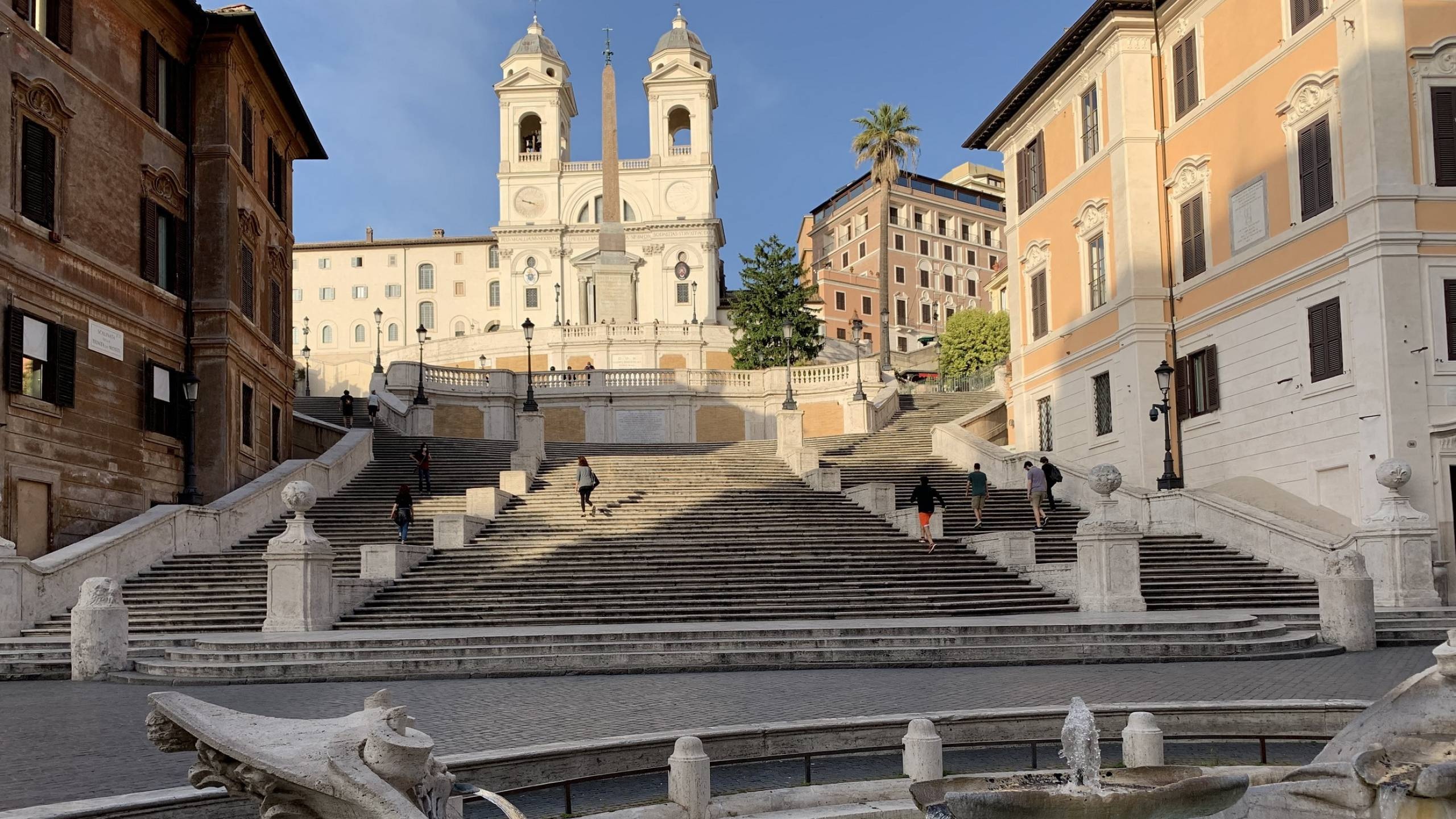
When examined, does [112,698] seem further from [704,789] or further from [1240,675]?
[1240,675]

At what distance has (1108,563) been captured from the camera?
19500 millimetres

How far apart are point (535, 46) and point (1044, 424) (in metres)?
69.1

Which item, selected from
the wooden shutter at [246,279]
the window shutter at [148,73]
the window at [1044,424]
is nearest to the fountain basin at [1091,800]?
the window shutter at [148,73]

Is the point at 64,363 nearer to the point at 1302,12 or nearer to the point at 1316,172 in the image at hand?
the point at 1316,172

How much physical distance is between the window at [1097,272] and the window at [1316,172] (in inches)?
273

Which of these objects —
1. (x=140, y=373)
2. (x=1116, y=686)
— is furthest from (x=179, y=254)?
(x=1116, y=686)

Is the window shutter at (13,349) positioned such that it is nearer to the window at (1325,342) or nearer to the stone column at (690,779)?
the stone column at (690,779)

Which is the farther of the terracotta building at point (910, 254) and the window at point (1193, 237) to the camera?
the terracotta building at point (910, 254)

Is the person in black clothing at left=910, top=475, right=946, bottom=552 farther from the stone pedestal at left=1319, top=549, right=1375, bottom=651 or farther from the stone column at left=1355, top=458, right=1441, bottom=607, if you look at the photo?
the stone pedestal at left=1319, top=549, right=1375, bottom=651

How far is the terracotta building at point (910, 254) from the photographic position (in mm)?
102188

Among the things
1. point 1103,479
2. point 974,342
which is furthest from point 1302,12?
point 974,342

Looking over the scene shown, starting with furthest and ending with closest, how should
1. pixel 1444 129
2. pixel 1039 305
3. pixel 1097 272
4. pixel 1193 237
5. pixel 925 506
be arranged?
pixel 1039 305 < pixel 1097 272 < pixel 1193 237 < pixel 1444 129 < pixel 925 506

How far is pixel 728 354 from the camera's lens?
65.2m

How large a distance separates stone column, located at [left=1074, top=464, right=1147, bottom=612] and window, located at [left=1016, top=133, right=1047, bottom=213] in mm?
18391
